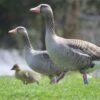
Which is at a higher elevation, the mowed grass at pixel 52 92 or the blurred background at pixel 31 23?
the mowed grass at pixel 52 92

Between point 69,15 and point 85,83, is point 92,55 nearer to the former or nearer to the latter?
point 85,83

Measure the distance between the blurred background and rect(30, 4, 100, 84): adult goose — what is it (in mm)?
24503

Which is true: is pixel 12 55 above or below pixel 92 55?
below

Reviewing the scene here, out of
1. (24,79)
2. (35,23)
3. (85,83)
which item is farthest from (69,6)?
(85,83)

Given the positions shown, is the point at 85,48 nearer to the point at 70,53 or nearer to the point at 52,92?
the point at 70,53

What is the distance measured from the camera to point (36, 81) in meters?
17.4

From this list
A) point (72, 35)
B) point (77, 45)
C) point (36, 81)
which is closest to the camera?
point (77, 45)

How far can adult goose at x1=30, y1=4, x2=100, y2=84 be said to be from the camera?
49.8ft

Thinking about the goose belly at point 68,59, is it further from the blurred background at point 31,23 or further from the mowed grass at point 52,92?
the blurred background at point 31,23

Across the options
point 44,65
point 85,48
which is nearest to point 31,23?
point 44,65

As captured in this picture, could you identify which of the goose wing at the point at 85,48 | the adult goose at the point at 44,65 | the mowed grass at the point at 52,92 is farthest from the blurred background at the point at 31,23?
the mowed grass at the point at 52,92

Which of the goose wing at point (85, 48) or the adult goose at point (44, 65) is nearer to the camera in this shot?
the goose wing at point (85, 48)

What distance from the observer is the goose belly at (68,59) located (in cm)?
1515

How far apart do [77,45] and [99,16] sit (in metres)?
29.9
